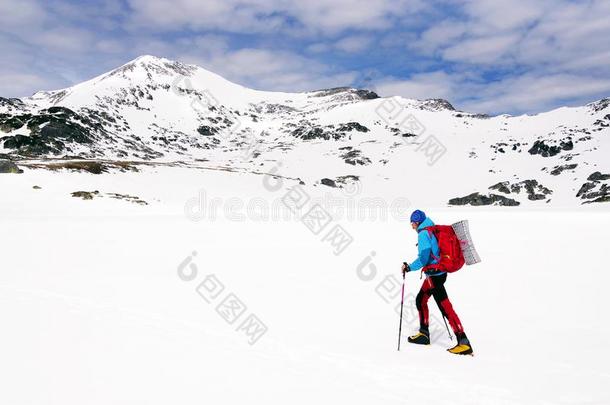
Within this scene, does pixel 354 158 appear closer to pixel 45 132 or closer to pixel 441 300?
pixel 45 132

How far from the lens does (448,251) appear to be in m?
6.48

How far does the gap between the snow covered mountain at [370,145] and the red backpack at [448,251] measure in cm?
5184

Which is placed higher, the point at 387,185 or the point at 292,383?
the point at 387,185

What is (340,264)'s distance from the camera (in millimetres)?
14102

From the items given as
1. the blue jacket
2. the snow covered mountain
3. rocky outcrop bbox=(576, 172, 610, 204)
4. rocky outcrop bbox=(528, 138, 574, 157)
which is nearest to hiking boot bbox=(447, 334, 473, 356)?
the blue jacket

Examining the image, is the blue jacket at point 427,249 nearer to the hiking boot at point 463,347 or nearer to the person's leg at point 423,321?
the person's leg at point 423,321

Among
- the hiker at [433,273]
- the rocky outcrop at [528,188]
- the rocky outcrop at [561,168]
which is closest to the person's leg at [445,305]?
the hiker at [433,273]

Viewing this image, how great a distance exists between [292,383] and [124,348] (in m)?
2.72

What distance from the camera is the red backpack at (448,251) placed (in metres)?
6.46

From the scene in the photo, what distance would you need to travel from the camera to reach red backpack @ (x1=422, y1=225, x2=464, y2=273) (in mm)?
6461

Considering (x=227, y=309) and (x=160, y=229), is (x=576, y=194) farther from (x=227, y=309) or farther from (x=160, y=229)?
(x=227, y=309)

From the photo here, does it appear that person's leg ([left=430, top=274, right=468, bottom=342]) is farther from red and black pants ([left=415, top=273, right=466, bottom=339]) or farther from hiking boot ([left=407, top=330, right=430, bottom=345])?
hiking boot ([left=407, top=330, right=430, bottom=345])

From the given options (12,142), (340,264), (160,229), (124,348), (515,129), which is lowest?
(124,348)

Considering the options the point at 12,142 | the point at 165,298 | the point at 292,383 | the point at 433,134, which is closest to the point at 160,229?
the point at 165,298
